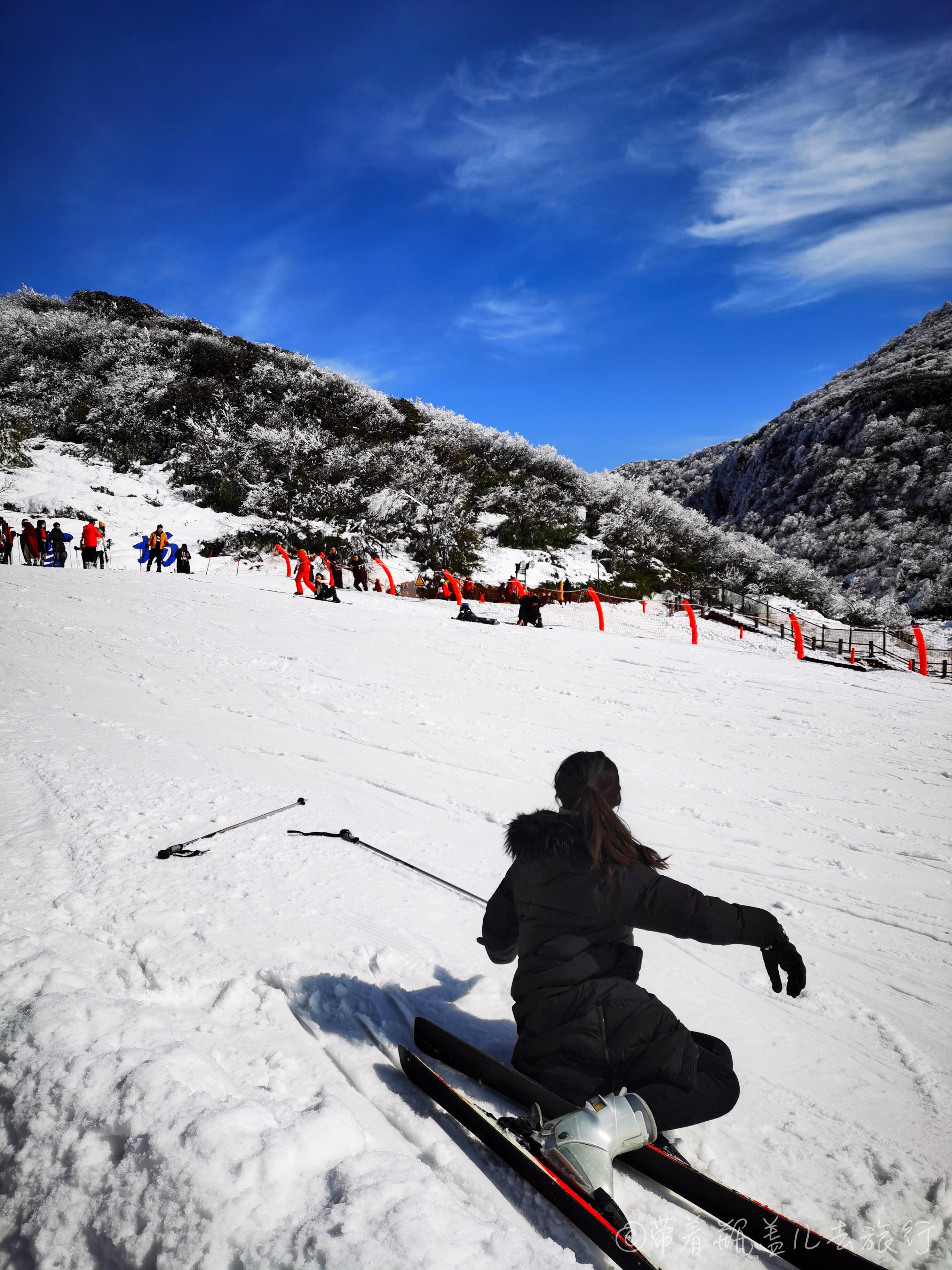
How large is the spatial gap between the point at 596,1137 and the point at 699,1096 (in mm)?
436

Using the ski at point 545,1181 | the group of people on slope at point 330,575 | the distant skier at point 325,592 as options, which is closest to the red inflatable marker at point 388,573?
the group of people on slope at point 330,575

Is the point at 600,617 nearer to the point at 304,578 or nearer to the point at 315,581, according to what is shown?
the point at 315,581

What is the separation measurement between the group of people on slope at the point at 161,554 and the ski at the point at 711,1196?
2081 centimetres

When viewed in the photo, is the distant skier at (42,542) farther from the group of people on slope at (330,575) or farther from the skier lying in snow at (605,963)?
the skier lying in snow at (605,963)

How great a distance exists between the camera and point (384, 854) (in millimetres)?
4688

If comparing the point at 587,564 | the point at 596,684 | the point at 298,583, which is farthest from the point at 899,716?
the point at 587,564

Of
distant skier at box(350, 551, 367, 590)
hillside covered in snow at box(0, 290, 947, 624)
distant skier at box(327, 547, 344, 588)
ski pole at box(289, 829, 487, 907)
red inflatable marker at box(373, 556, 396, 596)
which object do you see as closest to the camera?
ski pole at box(289, 829, 487, 907)

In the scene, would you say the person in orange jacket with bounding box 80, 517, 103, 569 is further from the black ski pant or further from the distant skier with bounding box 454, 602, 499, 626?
the black ski pant

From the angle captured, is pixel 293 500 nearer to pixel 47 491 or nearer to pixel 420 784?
pixel 47 491

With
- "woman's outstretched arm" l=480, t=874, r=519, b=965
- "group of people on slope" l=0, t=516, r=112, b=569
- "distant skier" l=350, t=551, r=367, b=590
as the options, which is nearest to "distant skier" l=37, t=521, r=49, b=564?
"group of people on slope" l=0, t=516, r=112, b=569

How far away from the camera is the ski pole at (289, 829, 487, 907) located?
13.9 ft

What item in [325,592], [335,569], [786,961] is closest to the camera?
[786,961]

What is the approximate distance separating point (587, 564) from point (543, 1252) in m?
28.8

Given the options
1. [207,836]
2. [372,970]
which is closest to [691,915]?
[372,970]
